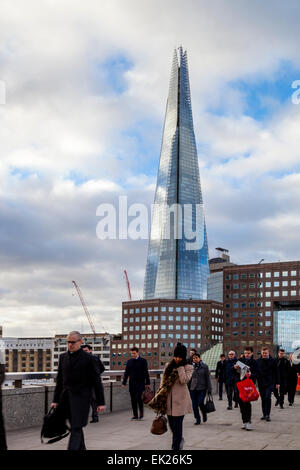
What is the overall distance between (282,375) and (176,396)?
1200 cm

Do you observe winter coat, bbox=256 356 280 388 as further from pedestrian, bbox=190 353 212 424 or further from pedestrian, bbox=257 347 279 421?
pedestrian, bbox=190 353 212 424

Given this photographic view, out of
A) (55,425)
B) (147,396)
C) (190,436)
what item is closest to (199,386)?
(147,396)

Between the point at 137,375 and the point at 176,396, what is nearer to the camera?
the point at 176,396

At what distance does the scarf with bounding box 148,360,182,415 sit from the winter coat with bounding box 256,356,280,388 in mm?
6971

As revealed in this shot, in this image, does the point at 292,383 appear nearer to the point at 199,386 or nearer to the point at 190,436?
the point at 199,386

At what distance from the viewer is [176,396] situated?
10.8 meters

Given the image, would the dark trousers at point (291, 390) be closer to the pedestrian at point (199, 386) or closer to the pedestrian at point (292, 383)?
the pedestrian at point (292, 383)

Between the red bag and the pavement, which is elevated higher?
the red bag

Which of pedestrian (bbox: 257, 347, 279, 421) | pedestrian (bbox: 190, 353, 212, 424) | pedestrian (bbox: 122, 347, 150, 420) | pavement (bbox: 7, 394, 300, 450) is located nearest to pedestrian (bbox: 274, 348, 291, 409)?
pavement (bbox: 7, 394, 300, 450)

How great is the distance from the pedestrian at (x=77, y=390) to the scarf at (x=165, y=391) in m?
2.16

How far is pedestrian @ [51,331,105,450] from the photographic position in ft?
28.6
